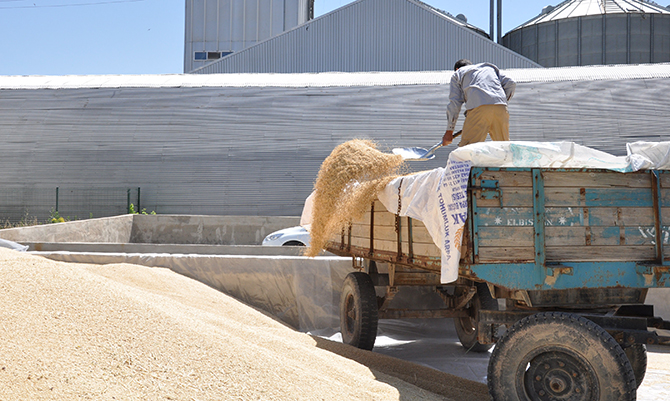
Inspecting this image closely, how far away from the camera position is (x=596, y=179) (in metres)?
3.81

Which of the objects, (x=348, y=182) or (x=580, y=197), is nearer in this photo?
(x=580, y=197)

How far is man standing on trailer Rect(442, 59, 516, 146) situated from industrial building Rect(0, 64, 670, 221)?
9.69 metres

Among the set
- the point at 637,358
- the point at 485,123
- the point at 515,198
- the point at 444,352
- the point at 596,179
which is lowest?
the point at 444,352

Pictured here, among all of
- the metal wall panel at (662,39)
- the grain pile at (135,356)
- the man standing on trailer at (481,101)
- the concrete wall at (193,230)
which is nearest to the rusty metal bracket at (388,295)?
the grain pile at (135,356)

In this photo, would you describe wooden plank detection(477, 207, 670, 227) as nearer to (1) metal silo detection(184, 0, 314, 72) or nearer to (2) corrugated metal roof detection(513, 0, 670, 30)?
(2) corrugated metal roof detection(513, 0, 670, 30)

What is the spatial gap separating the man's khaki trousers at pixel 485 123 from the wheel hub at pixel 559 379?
297 cm

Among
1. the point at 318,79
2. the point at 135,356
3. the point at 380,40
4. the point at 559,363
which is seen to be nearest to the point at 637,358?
the point at 559,363

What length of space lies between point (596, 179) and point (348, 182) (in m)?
2.38

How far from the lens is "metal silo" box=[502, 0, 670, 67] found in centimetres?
3072

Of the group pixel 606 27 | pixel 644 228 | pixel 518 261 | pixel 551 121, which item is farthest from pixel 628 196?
pixel 606 27

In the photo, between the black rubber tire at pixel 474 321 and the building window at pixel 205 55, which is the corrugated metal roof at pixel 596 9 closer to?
the building window at pixel 205 55

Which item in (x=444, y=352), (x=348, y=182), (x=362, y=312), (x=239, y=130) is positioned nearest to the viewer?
(x=348, y=182)

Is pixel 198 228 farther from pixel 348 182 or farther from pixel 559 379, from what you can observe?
pixel 559 379

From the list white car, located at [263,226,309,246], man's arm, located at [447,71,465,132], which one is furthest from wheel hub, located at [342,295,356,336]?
white car, located at [263,226,309,246]
